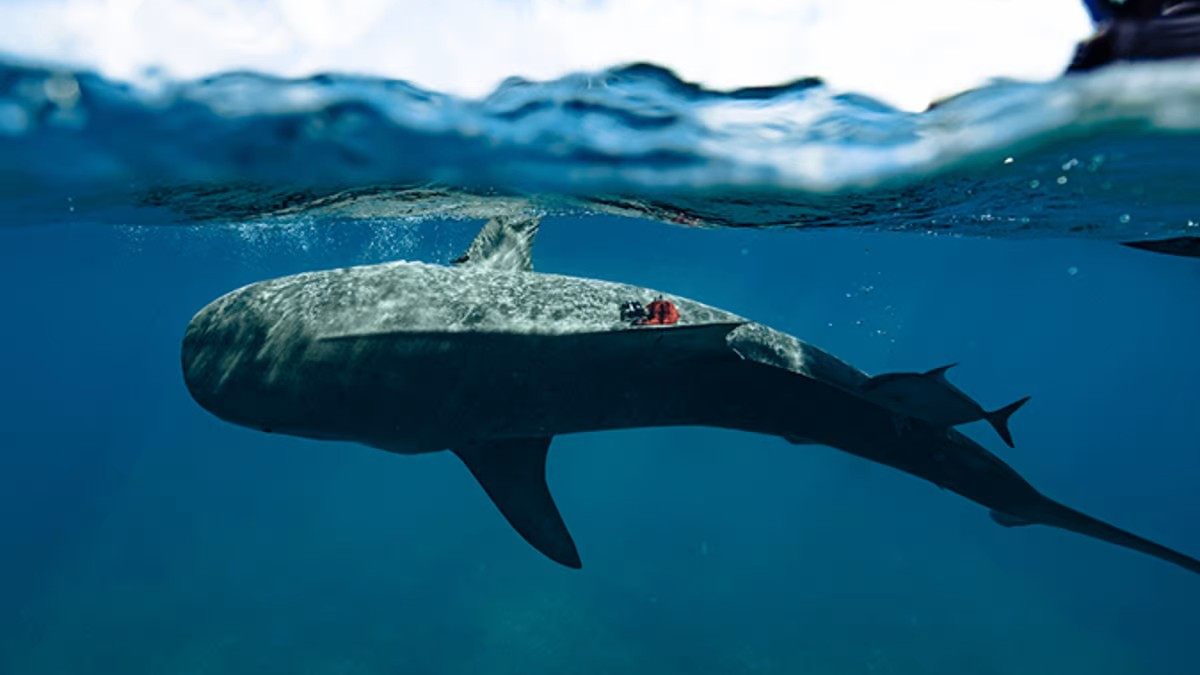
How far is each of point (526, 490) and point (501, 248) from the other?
2.73 metres

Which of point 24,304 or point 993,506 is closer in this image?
point 993,506

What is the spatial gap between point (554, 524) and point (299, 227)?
57.2 ft

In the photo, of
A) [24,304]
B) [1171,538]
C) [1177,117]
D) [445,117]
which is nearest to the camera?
[1177,117]

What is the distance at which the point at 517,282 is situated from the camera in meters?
4.88

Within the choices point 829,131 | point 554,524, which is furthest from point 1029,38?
point 554,524

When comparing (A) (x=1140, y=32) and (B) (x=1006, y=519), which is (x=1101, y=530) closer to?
(B) (x=1006, y=519)

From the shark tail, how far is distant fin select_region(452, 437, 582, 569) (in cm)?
371

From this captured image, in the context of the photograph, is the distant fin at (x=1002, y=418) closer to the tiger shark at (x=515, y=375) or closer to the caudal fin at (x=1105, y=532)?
the tiger shark at (x=515, y=375)

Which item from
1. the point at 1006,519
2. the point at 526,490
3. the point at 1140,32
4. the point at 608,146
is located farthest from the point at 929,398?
the point at 608,146

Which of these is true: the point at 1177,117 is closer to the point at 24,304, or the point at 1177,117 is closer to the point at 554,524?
the point at 554,524

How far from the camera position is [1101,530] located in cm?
450

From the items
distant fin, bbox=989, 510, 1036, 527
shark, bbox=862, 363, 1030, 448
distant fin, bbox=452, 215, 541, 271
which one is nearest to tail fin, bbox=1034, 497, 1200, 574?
distant fin, bbox=989, 510, 1036, 527

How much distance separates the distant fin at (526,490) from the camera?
209 inches

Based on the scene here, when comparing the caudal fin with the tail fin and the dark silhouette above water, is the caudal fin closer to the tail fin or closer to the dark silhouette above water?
the tail fin
